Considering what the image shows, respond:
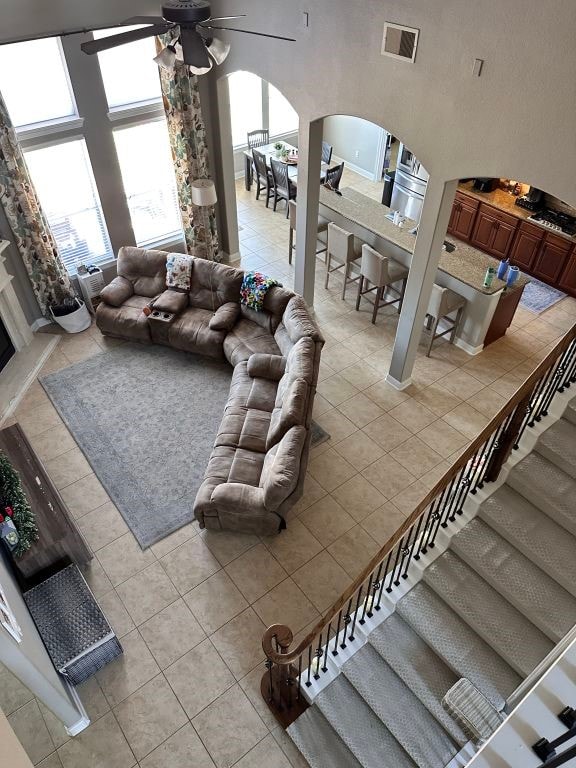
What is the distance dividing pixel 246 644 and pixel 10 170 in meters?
5.88

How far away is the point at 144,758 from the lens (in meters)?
4.17

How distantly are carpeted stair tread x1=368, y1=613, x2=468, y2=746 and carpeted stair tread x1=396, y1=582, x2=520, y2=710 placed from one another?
0.32ft

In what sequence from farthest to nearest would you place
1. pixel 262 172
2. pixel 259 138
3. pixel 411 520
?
pixel 259 138 < pixel 262 172 < pixel 411 520

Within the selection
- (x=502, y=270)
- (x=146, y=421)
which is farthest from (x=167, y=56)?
(x=502, y=270)

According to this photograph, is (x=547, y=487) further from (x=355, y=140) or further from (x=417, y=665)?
(x=355, y=140)

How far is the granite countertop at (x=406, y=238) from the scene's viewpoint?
7.36 metres

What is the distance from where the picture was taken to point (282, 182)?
32.8 ft

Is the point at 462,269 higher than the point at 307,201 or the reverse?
the reverse

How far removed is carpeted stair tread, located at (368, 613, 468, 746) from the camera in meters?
3.83

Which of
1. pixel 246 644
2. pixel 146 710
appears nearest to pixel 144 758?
pixel 146 710

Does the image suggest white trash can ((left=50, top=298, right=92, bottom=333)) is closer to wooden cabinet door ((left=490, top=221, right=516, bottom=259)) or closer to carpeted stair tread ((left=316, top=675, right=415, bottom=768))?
carpeted stair tread ((left=316, top=675, right=415, bottom=768))

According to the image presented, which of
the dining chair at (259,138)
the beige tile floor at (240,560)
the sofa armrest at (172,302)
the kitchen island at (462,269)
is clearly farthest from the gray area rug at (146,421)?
the dining chair at (259,138)

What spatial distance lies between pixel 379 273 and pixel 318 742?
5499 mm

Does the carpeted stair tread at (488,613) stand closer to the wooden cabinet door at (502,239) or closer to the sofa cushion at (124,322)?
the sofa cushion at (124,322)
